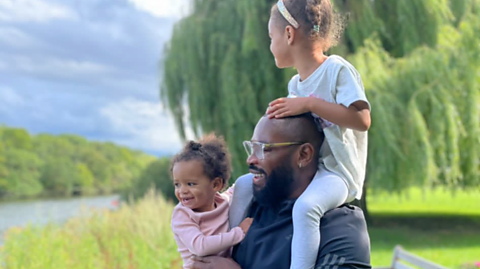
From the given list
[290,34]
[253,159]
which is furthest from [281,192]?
[290,34]

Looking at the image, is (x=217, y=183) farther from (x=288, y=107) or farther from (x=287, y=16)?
(x=287, y=16)

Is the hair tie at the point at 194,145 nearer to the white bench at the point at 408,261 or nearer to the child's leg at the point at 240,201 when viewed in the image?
the child's leg at the point at 240,201

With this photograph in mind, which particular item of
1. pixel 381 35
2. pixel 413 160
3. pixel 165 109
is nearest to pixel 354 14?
pixel 381 35

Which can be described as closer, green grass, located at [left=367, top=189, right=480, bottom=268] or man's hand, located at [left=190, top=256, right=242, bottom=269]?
man's hand, located at [left=190, top=256, right=242, bottom=269]

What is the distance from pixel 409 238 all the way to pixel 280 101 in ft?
37.5

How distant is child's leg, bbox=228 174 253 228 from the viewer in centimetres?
224

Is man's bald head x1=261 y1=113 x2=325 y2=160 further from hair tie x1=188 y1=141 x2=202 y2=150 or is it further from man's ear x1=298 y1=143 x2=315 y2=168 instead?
hair tie x1=188 y1=141 x2=202 y2=150

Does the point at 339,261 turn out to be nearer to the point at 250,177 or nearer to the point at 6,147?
the point at 250,177

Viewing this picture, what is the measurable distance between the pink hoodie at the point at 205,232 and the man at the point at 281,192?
0.05 m

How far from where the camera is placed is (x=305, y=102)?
6.42ft

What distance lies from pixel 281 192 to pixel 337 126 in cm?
33

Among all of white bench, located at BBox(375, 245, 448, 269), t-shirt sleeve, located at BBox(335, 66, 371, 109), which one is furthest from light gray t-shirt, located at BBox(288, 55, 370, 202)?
white bench, located at BBox(375, 245, 448, 269)

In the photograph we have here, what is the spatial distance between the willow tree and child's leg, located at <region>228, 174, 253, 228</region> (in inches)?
302

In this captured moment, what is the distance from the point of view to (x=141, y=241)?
8594 mm
